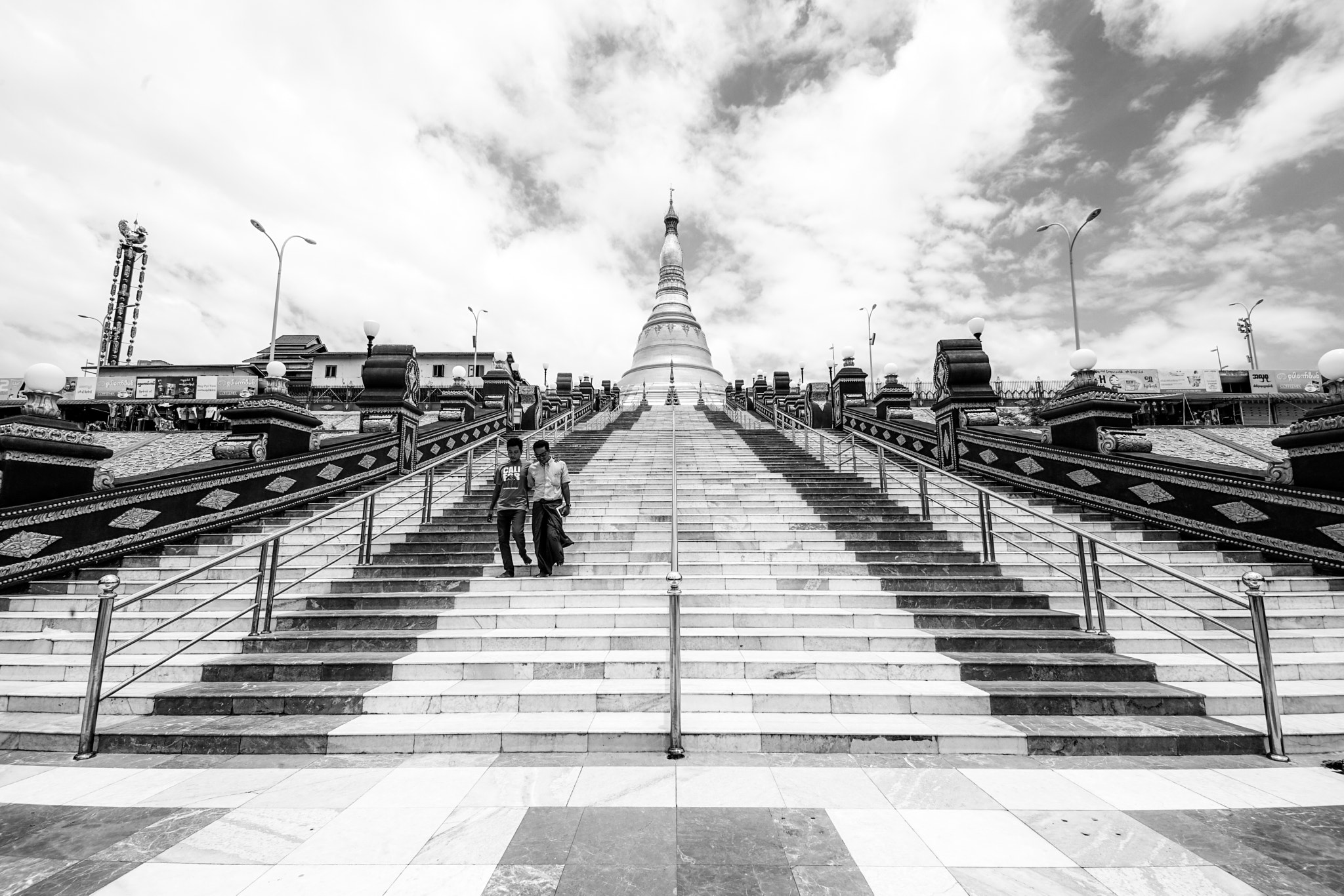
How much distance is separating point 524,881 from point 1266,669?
4.89 metres

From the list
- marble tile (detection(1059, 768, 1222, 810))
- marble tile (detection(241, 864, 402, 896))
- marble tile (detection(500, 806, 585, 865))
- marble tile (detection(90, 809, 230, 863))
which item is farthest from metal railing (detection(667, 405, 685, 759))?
marble tile (detection(90, 809, 230, 863))

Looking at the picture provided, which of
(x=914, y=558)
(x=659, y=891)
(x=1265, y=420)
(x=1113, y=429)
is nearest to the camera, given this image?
(x=659, y=891)

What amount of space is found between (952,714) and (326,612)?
5979 millimetres

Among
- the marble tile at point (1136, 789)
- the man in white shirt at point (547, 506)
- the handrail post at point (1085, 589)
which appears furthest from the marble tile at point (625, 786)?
the handrail post at point (1085, 589)

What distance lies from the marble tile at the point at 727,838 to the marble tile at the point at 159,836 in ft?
8.19

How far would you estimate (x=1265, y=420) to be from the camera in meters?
31.9

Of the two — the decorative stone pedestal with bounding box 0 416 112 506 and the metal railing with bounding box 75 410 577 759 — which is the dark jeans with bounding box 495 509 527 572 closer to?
the metal railing with bounding box 75 410 577 759

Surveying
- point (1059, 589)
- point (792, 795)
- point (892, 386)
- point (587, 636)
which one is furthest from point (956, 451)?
point (792, 795)

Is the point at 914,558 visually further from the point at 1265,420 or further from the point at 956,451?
the point at 1265,420

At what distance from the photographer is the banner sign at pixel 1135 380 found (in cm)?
3353

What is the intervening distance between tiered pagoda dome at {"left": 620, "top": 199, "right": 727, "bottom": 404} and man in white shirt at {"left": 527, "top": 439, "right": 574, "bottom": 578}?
3733 cm

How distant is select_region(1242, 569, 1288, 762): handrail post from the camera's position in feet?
12.9

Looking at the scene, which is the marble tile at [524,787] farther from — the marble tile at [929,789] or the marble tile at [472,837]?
the marble tile at [929,789]

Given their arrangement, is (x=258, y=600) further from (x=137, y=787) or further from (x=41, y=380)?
(x=41, y=380)
